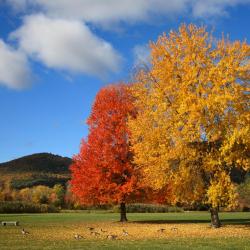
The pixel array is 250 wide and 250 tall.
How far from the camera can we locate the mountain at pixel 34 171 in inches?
6098

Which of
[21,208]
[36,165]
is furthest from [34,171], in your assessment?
[21,208]

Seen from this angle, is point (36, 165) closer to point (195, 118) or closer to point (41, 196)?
point (41, 196)

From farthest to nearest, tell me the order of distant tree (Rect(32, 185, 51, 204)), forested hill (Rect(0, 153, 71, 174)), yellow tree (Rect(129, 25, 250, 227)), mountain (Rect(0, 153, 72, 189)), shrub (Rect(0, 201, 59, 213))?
forested hill (Rect(0, 153, 71, 174)) < mountain (Rect(0, 153, 72, 189)) < distant tree (Rect(32, 185, 51, 204)) < shrub (Rect(0, 201, 59, 213)) < yellow tree (Rect(129, 25, 250, 227))

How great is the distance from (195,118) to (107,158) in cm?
1228

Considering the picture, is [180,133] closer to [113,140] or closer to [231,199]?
[231,199]

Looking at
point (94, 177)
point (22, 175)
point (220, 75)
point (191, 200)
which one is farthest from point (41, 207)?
point (22, 175)

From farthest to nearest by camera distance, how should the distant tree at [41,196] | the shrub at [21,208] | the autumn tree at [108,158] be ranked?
the distant tree at [41,196] → the shrub at [21,208] → the autumn tree at [108,158]

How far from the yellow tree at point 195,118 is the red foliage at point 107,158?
6.76 metres

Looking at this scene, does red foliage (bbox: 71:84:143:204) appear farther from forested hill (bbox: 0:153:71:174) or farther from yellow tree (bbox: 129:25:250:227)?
forested hill (bbox: 0:153:71:174)

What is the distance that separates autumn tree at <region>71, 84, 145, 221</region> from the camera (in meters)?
39.8

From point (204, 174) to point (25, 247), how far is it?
51.6 ft

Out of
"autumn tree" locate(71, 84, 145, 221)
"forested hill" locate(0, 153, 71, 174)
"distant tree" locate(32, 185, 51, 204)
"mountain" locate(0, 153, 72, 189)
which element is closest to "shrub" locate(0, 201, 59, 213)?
"distant tree" locate(32, 185, 51, 204)

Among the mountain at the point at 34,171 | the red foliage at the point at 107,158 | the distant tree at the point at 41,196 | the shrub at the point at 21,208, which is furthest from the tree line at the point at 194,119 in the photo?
the mountain at the point at 34,171

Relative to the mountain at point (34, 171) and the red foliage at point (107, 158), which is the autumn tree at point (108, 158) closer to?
the red foliage at point (107, 158)
